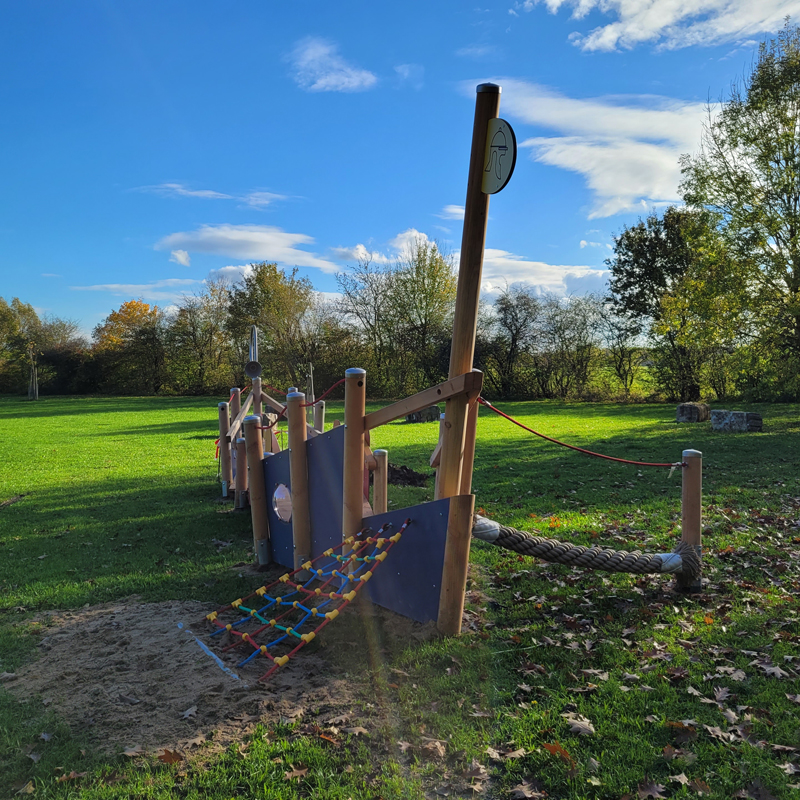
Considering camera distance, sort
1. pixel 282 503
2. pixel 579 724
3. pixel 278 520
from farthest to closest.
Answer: pixel 282 503 → pixel 278 520 → pixel 579 724

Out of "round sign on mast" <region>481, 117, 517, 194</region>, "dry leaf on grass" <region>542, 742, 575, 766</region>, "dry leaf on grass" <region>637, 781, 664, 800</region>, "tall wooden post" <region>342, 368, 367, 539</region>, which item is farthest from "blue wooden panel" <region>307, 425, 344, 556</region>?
"dry leaf on grass" <region>637, 781, 664, 800</region>

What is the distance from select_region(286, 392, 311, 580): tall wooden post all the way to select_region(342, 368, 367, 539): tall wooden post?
2.36 ft

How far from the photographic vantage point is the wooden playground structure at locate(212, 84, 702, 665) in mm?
4289

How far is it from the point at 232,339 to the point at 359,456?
38.4 metres

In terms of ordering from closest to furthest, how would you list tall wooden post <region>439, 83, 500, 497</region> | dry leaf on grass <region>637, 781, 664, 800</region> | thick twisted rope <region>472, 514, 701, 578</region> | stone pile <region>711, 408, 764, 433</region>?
dry leaf on grass <region>637, 781, 664, 800</region> < tall wooden post <region>439, 83, 500, 497</region> < thick twisted rope <region>472, 514, 701, 578</region> < stone pile <region>711, 408, 764, 433</region>

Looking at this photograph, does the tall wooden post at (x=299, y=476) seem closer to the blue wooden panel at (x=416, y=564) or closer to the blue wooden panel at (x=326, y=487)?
the blue wooden panel at (x=326, y=487)

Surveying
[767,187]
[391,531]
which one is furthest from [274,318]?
[391,531]

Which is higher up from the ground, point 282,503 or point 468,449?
point 468,449

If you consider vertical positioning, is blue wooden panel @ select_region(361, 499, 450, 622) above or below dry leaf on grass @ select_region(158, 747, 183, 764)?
above

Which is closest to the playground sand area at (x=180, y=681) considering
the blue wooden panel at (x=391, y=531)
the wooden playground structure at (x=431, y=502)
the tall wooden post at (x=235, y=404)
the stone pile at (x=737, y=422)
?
the blue wooden panel at (x=391, y=531)

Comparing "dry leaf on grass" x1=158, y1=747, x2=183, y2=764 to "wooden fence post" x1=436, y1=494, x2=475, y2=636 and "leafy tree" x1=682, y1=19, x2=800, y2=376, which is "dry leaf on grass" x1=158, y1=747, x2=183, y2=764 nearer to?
"wooden fence post" x1=436, y1=494, x2=475, y2=636

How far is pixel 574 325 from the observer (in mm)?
33719

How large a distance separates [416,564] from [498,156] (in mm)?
2869

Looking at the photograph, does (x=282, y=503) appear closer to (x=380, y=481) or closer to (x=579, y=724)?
(x=380, y=481)
